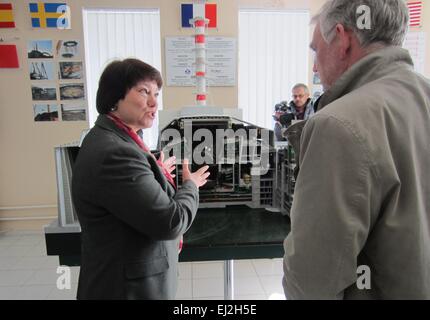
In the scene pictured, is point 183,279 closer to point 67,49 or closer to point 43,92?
point 43,92

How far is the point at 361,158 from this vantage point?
562 mm

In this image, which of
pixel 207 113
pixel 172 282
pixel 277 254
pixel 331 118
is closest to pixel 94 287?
pixel 172 282

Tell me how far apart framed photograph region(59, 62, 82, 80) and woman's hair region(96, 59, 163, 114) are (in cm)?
271

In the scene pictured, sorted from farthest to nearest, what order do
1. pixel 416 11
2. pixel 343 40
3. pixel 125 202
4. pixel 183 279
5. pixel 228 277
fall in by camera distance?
pixel 416 11 < pixel 183 279 < pixel 228 277 < pixel 125 202 < pixel 343 40

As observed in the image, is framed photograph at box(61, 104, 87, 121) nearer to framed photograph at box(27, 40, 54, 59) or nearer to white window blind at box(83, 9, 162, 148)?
white window blind at box(83, 9, 162, 148)

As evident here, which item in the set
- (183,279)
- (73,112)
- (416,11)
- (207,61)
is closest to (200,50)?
→ (207,61)

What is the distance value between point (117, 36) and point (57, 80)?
794 mm

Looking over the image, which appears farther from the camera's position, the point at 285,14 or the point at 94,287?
the point at 285,14

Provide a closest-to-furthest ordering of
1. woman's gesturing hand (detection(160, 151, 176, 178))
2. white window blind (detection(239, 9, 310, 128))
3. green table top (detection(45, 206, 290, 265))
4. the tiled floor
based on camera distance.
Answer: green table top (detection(45, 206, 290, 265)) → woman's gesturing hand (detection(160, 151, 176, 178)) → the tiled floor → white window blind (detection(239, 9, 310, 128))

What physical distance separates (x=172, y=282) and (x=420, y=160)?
795 millimetres

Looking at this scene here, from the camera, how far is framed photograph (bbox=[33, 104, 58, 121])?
11.1 feet

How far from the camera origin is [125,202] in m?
0.84

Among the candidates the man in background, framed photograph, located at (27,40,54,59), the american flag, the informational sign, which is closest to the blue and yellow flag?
framed photograph, located at (27,40,54,59)

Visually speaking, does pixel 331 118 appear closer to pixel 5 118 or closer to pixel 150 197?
pixel 150 197
